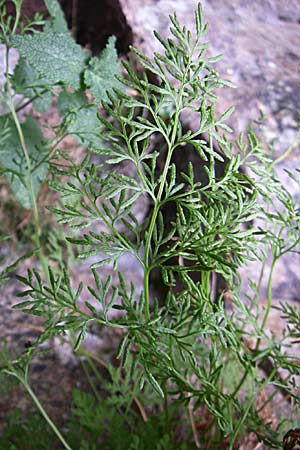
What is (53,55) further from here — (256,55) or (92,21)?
(92,21)

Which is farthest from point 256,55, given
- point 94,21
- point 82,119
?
point 82,119

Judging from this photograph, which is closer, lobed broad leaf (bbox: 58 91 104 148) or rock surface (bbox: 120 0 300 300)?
lobed broad leaf (bbox: 58 91 104 148)

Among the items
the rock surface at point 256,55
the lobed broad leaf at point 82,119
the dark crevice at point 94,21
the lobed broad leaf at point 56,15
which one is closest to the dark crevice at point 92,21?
the dark crevice at point 94,21

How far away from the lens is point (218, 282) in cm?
124

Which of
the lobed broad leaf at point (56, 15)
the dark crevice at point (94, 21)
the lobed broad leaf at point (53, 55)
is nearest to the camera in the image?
the lobed broad leaf at point (53, 55)

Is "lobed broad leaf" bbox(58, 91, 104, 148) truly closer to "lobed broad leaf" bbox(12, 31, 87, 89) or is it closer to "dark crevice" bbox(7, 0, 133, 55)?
"lobed broad leaf" bbox(12, 31, 87, 89)

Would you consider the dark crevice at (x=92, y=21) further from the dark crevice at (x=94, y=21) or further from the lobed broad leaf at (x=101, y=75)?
the lobed broad leaf at (x=101, y=75)

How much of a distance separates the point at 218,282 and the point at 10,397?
19.4 inches

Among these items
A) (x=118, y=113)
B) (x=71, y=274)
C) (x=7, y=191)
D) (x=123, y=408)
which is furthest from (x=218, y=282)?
(x=118, y=113)

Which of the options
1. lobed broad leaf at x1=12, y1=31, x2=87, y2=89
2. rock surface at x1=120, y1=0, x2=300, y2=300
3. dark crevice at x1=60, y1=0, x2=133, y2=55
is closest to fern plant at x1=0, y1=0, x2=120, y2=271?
lobed broad leaf at x1=12, y1=31, x2=87, y2=89

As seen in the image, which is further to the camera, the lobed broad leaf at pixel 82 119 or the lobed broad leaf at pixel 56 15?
the lobed broad leaf at pixel 56 15

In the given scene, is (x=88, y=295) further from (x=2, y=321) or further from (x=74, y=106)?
(x=74, y=106)

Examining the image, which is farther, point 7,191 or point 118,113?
point 7,191

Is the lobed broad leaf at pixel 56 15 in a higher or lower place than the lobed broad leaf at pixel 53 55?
higher
